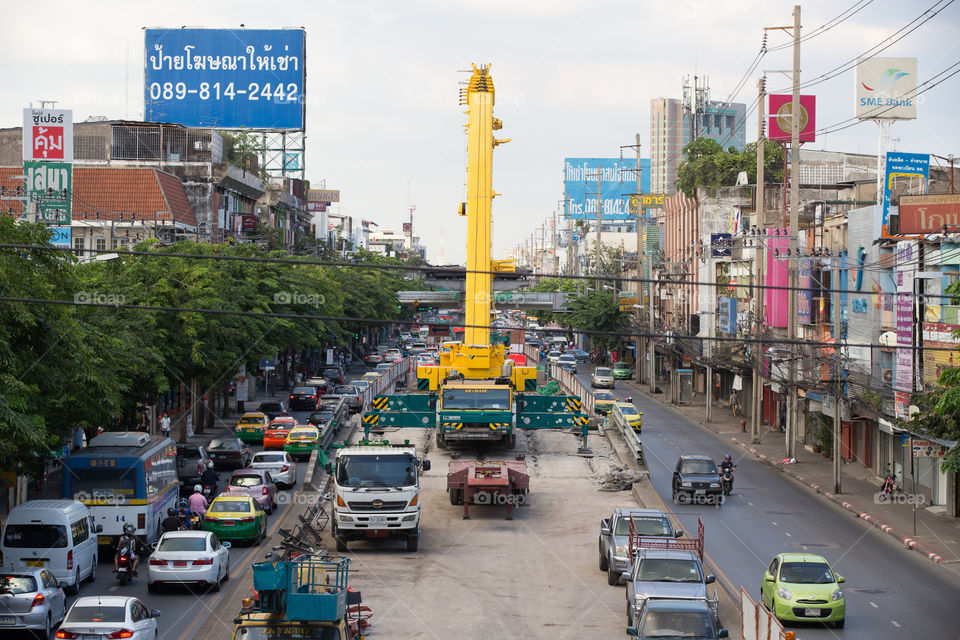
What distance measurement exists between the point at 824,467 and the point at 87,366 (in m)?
34.4

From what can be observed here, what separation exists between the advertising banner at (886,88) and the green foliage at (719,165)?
98.3 ft

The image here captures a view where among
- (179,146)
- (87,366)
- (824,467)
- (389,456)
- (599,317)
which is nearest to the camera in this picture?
(87,366)

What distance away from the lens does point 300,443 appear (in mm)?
48250

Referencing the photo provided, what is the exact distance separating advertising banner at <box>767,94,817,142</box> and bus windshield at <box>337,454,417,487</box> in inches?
1472

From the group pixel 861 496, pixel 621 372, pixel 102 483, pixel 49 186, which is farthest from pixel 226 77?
pixel 102 483

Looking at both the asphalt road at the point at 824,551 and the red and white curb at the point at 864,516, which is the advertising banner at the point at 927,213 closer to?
the red and white curb at the point at 864,516

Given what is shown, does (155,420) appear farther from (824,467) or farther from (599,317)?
(599,317)

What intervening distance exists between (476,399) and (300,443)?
37.1 feet

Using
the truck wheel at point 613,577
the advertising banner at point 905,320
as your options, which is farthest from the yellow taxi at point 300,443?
the truck wheel at point 613,577

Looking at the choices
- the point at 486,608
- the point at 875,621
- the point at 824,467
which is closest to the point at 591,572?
the point at 486,608

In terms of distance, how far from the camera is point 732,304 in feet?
231

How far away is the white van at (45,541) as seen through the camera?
2495 cm

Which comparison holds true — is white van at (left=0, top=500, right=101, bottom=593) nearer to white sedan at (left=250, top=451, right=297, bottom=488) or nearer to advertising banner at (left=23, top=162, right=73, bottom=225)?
white sedan at (left=250, top=451, right=297, bottom=488)

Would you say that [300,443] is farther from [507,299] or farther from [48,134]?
[48,134]
